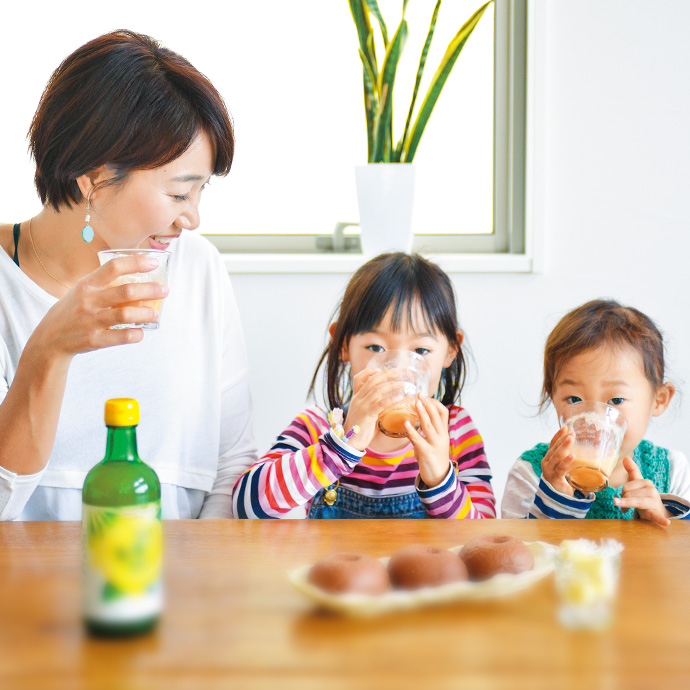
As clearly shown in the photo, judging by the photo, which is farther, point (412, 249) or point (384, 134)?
point (412, 249)

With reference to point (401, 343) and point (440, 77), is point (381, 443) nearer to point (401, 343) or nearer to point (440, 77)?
point (401, 343)

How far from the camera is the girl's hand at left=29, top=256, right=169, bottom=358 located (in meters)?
0.97

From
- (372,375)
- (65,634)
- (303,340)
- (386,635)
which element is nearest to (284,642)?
(386,635)

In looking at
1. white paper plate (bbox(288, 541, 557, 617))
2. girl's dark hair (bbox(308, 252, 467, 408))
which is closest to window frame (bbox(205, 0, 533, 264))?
girl's dark hair (bbox(308, 252, 467, 408))

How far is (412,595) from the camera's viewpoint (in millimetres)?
689

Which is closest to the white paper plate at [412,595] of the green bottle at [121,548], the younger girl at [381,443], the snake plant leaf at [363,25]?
the green bottle at [121,548]

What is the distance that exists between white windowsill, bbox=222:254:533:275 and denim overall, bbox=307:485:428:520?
0.67m

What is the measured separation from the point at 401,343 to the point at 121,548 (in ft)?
2.94

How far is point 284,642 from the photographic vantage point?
2.10 ft

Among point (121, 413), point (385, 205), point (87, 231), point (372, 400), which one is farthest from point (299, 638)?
point (385, 205)

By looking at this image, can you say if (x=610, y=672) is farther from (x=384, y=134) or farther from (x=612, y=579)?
(x=384, y=134)

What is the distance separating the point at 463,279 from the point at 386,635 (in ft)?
4.67

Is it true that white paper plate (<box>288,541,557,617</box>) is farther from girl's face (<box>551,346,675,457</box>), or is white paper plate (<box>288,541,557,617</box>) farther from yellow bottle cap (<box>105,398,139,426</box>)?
girl's face (<box>551,346,675,457</box>)

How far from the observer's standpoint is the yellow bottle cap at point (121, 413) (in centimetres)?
65
